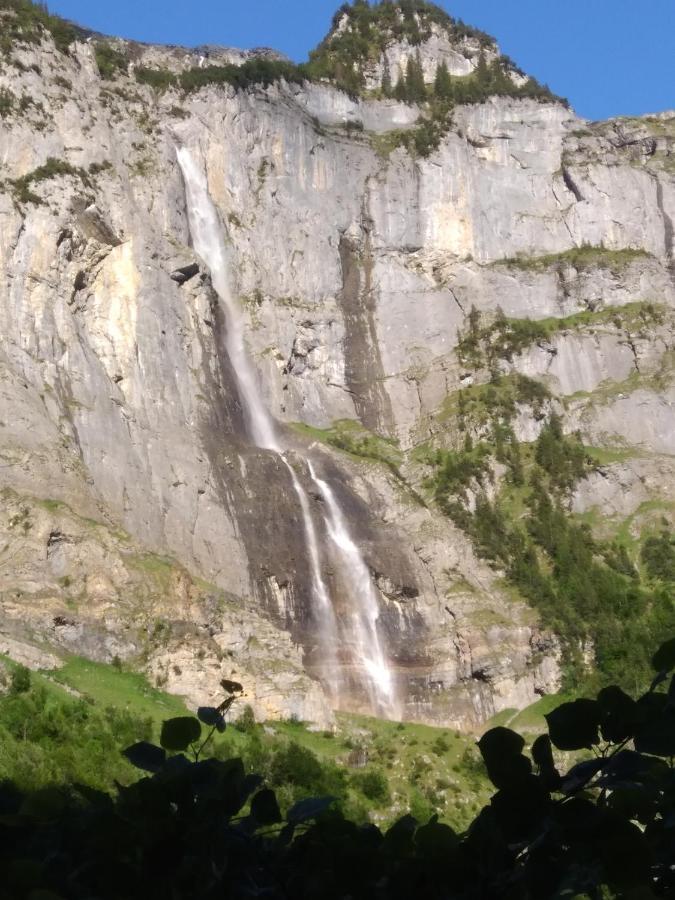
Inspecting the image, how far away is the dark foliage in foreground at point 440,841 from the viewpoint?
2.66 meters

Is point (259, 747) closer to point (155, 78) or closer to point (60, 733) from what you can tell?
point (60, 733)

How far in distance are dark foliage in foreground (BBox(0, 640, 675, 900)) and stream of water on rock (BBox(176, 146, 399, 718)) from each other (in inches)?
1310

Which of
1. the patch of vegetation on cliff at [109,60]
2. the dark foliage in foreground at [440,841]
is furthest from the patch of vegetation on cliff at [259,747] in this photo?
the patch of vegetation on cliff at [109,60]

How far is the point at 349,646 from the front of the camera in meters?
37.5

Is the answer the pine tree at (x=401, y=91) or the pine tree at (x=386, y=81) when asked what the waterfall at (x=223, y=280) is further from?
the pine tree at (x=401, y=91)

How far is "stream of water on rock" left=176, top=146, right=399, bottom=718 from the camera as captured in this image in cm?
3678

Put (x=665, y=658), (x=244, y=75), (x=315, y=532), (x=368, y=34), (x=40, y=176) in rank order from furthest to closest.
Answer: (x=368, y=34) < (x=244, y=75) < (x=40, y=176) < (x=315, y=532) < (x=665, y=658)

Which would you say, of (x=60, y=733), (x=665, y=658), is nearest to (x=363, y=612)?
(x=60, y=733)

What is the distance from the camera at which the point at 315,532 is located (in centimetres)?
4122

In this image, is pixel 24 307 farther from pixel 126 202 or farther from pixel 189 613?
pixel 189 613

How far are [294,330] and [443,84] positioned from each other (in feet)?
73.3

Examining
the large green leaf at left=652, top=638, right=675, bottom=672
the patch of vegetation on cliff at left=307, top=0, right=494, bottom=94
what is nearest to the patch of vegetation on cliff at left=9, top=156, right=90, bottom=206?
the patch of vegetation on cliff at left=307, top=0, right=494, bottom=94

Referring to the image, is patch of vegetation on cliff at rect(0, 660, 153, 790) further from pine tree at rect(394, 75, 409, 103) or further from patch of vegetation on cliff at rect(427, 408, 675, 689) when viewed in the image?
pine tree at rect(394, 75, 409, 103)

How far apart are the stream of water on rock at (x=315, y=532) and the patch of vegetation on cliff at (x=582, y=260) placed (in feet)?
54.1
